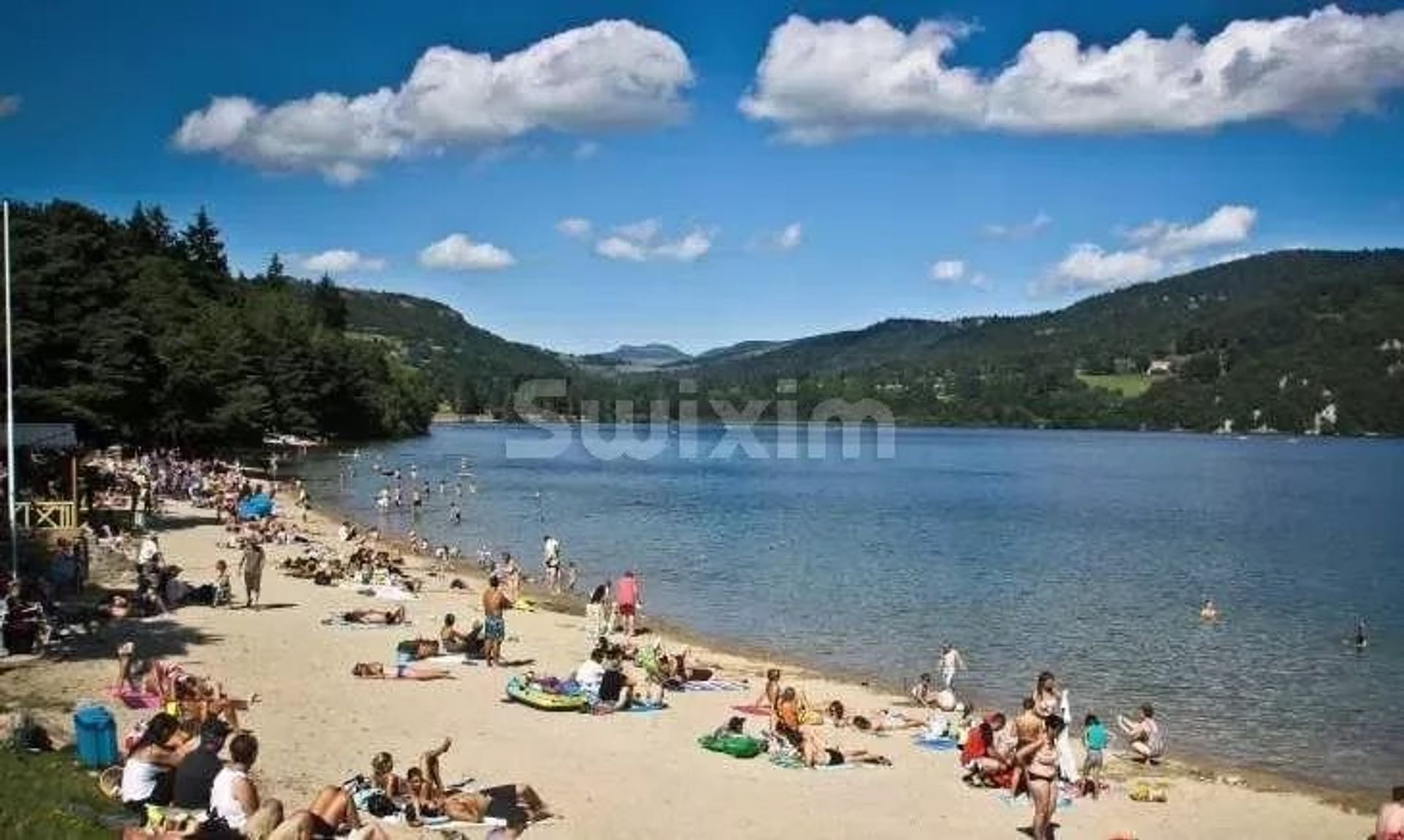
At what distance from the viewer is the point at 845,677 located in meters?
27.5

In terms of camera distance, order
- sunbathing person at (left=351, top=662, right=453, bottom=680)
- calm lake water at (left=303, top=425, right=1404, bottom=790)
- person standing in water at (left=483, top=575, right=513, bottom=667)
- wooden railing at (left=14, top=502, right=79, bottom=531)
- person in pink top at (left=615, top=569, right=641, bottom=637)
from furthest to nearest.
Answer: wooden railing at (left=14, top=502, right=79, bottom=531)
person in pink top at (left=615, top=569, right=641, bottom=637)
calm lake water at (left=303, top=425, right=1404, bottom=790)
person standing in water at (left=483, top=575, right=513, bottom=667)
sunbathing person at (left=351, top=662, right=453, bottom=680)

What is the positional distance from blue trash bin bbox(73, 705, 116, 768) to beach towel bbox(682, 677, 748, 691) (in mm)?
10941

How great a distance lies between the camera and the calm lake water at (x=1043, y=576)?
2638 cm

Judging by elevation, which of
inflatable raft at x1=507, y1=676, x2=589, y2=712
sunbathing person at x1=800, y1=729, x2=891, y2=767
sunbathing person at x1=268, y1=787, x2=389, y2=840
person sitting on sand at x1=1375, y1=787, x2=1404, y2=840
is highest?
sunbathing person at x1=268, y1=787, x2=389, y2=840

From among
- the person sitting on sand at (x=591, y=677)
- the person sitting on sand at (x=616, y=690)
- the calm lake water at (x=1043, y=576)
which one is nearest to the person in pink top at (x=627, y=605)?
the calm lake water at (x=1043, y=576)

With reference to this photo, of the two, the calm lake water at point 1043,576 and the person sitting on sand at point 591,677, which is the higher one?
the person sitting on sand at point 591,677

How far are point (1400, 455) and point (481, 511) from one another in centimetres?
16266

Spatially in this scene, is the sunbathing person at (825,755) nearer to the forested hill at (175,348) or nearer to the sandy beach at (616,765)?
the sandy beach at (616,765)

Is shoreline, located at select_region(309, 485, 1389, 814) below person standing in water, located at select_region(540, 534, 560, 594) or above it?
below

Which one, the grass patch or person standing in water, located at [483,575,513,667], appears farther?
person standing in water, located at [483,575,513,667]

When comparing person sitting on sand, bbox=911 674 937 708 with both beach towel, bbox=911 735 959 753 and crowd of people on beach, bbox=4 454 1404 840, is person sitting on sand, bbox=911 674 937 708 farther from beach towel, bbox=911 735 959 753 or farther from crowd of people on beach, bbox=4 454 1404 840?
beach towel, bbox=911 735 959 753

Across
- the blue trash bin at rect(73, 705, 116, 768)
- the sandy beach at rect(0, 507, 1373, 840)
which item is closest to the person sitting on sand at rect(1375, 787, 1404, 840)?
the sandy beach at rect(0, 507, 1373, 840)

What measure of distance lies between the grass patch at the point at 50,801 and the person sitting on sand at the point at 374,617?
13.6 metres

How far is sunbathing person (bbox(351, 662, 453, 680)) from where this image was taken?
21.5 meters
